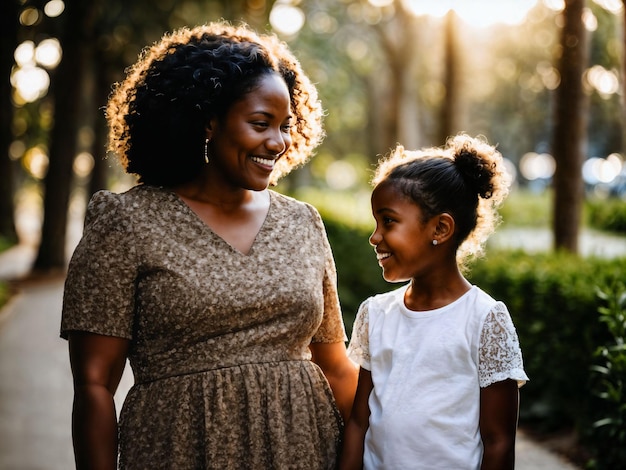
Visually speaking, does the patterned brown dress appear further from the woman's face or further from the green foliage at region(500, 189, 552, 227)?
the green foliage at region(500, 189, 552, 227)

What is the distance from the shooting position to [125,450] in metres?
2.42

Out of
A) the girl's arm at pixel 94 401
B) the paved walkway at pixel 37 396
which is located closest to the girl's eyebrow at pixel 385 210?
the girl's arm at pixel 94 401

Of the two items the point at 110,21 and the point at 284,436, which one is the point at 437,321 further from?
the point at 110,21

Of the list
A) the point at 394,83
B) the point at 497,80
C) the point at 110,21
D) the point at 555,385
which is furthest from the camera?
the point at 497,80

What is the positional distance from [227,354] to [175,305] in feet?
0.69

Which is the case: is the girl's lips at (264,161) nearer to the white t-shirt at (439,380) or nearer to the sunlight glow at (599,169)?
the white t-shirt at (439,380)

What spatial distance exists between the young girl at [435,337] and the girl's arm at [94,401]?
2.30 feet

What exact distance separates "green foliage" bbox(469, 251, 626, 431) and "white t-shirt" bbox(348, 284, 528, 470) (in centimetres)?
302

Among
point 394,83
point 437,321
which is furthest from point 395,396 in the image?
point 394,83

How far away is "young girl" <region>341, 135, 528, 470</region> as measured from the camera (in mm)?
2373

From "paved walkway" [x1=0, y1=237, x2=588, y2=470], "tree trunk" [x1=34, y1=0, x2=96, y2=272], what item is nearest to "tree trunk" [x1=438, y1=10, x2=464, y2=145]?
"paved walkway" [x1=0, y1=237, x2=588, y2=470]

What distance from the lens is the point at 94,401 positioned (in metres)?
2.30

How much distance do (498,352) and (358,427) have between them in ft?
1.62

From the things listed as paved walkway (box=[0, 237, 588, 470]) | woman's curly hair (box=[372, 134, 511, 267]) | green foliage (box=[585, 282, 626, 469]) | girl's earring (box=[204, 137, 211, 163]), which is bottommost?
paved walkway (box=[0, 237, 588, 470])
